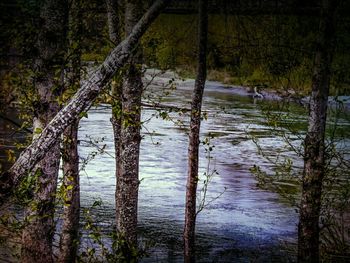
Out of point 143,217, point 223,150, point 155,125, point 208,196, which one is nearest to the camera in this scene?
point 143,217

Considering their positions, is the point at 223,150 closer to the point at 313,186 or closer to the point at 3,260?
the point at 3,260

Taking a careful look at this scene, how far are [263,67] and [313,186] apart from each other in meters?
1.77

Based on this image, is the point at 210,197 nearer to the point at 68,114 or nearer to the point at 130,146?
the point at 130,146

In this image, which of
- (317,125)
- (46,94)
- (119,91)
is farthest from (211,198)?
(46,94)

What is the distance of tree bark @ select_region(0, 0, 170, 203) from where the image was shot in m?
4.32

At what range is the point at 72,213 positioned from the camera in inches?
363

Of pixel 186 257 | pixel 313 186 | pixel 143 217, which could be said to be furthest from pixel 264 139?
pixel 313 186

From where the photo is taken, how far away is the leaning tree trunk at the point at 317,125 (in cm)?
689

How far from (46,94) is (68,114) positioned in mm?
1242

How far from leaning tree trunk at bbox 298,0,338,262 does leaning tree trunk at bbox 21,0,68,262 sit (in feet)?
10.0

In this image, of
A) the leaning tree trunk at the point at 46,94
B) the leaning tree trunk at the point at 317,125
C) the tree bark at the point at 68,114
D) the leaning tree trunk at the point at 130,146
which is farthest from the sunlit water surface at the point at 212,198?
the tree bark at the point at 68,114

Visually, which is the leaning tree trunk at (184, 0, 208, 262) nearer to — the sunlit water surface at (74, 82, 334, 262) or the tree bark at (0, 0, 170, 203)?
the sunlit water surface at (74, 82, 334, 262)

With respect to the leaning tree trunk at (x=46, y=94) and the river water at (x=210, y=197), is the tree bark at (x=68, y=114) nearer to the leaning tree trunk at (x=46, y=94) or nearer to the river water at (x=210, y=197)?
the leaning tree trunk at (x=46, y=94)

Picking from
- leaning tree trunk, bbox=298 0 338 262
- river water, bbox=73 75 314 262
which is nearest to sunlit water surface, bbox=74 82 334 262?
river water, bbox=73 75 314 262
